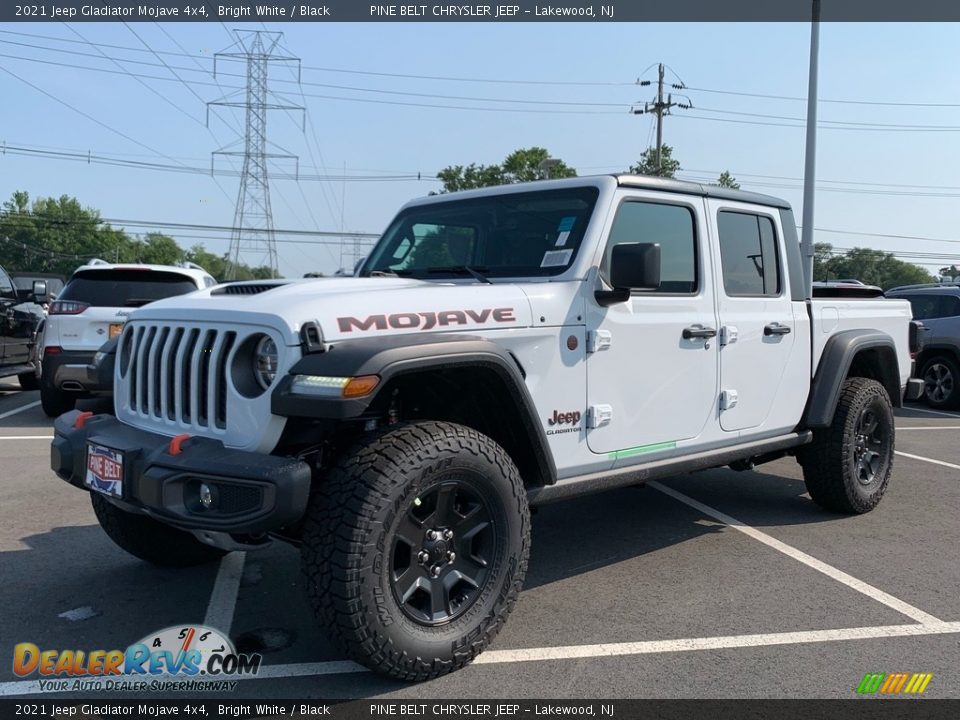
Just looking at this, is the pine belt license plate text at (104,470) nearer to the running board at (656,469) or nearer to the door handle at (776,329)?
the running board at (656,469)

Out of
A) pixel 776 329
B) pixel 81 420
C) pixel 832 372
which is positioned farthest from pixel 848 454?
pixel 81 420

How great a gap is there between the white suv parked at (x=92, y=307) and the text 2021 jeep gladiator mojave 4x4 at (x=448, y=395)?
504cm

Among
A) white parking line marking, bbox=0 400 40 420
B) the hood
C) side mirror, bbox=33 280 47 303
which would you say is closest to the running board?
the hood

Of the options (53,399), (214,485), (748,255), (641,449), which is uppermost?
(748,255)

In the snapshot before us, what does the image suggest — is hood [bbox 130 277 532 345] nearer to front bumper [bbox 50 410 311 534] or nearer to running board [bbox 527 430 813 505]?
front bumper [bbox 50 410 311 534]

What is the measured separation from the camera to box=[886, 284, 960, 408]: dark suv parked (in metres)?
11.4

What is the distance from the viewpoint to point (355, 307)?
119 inches

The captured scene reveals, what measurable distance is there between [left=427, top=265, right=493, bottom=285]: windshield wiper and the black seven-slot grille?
129 centimetres

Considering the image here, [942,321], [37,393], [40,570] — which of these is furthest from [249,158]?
[40,570]

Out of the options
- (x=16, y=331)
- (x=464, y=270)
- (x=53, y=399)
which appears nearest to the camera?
(x=464, y=270)

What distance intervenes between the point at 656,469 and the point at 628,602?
648 mm

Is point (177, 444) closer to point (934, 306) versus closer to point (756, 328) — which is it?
point (756, 328)

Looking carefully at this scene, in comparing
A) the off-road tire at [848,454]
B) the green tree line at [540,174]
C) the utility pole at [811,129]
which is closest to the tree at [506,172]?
the green tree line at [540,174]

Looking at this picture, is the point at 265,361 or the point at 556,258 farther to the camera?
the point at 556,258
